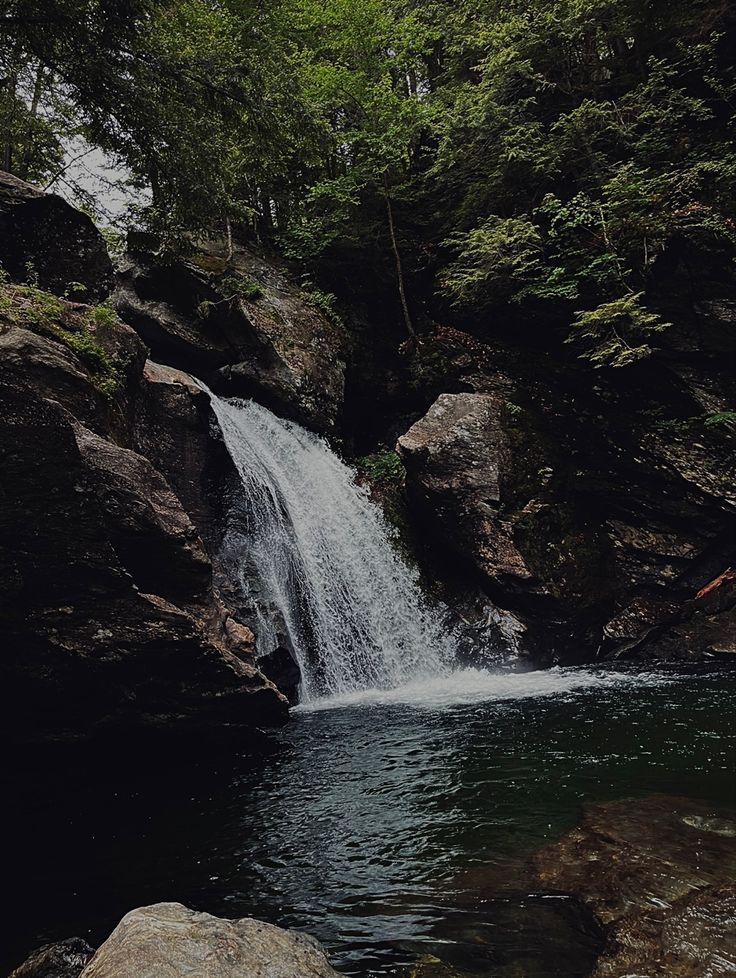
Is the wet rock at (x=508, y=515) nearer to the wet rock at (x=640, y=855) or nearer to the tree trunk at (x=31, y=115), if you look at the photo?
the wet rock at (x=640, y=855)

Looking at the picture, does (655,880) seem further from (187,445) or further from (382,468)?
(382,468)

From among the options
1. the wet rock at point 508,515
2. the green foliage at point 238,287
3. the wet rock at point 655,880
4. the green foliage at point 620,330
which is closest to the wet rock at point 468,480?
the wet rock at point 508,515

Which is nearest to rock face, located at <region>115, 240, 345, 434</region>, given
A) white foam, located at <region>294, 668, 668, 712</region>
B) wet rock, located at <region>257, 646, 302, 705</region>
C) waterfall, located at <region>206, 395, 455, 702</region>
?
waterfall, located at <region>206, 395, 455, 702</region>

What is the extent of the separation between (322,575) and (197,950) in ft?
30.4

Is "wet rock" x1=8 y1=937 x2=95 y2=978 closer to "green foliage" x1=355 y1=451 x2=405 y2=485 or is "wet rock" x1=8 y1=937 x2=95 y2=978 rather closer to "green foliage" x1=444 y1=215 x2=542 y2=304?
"green foliage" x1=355 y1=451 x2=405 y2=485

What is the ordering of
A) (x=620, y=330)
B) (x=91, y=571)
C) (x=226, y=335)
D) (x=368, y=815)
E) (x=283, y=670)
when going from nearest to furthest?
(x=368, y=815) → (x=91, y=571) → (x=283, y=670) → (x=620, y=330) → (x=226, y=335)

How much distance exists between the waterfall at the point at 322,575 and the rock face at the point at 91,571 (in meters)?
2.93

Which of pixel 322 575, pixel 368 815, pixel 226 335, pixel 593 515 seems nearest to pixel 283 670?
pixel 322 575

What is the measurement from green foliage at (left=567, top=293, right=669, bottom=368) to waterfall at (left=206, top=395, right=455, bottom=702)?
5.80 meters

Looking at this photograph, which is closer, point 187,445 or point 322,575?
point 187,445

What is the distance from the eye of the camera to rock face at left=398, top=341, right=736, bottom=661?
40.4 feet

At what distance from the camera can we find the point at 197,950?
2.92 metres

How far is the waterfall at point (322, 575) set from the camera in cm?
1133

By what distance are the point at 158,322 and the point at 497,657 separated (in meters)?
10.3
